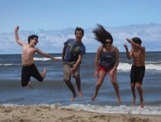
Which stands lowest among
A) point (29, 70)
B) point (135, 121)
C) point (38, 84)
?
point (38, 84)

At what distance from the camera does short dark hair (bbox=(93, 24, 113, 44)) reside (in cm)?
1060

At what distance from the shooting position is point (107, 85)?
19859mm

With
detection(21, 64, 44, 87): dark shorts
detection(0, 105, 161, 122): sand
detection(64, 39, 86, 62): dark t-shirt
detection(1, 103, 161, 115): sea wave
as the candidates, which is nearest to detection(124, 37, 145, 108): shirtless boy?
detection(1, 103, 161, 115): sea wave

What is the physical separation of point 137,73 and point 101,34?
1697mm

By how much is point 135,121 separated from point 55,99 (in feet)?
22.2

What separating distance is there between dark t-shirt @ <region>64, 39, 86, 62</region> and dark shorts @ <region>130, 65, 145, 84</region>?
169 cm

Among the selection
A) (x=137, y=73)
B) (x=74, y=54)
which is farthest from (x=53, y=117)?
(x=137, y=73)

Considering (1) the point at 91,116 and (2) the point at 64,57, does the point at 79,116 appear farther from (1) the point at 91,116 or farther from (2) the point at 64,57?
(2) the point at 64,57

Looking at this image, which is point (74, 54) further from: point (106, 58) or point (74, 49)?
point (106, 58)

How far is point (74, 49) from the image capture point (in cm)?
1070

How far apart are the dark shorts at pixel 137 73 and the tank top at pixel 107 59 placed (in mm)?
1035

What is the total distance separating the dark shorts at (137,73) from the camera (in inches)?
445

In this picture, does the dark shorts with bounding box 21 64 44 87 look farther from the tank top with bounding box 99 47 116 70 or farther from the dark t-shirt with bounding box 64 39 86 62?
the tank top with bounding box 99 47 116 70

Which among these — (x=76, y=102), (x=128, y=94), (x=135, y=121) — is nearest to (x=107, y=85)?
(x=128, y=94)
